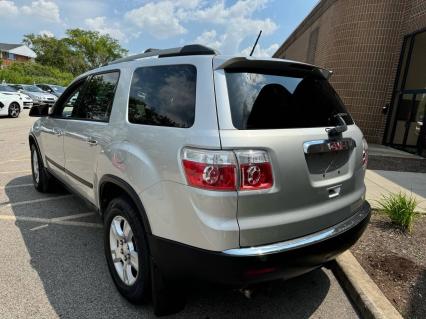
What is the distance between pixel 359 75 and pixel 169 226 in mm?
11386

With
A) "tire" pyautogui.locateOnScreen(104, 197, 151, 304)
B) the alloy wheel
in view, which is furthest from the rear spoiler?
the alloy wheel

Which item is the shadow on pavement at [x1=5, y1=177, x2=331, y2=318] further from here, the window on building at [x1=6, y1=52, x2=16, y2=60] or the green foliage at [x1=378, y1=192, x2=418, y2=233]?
the window on building at [x1=6, y1=52, x2=16, y2=60]

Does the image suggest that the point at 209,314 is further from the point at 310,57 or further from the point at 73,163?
the point at 310,57

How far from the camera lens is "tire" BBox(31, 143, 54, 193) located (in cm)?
515

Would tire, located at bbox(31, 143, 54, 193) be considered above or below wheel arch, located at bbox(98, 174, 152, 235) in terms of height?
below

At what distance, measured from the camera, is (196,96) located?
222 cm

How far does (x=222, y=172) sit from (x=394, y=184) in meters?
5.63

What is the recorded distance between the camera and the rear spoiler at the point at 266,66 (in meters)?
2.24

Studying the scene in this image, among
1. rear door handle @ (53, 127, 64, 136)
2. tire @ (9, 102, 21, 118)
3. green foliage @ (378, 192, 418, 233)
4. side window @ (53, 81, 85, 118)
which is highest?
side window @ (53, 81, 85, 118)

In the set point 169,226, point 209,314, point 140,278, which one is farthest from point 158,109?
point 209,314

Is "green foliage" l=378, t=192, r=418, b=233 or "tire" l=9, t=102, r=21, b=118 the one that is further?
"tire" l=9, t=102, r=21, b=118

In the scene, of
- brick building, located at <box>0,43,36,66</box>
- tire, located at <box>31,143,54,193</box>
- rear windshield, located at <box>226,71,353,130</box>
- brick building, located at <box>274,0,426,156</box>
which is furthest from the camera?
brick building, located at <box>0,43,36,66</box>

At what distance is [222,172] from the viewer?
6.58ft

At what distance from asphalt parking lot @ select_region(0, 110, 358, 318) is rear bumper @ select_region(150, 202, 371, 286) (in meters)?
0.15
